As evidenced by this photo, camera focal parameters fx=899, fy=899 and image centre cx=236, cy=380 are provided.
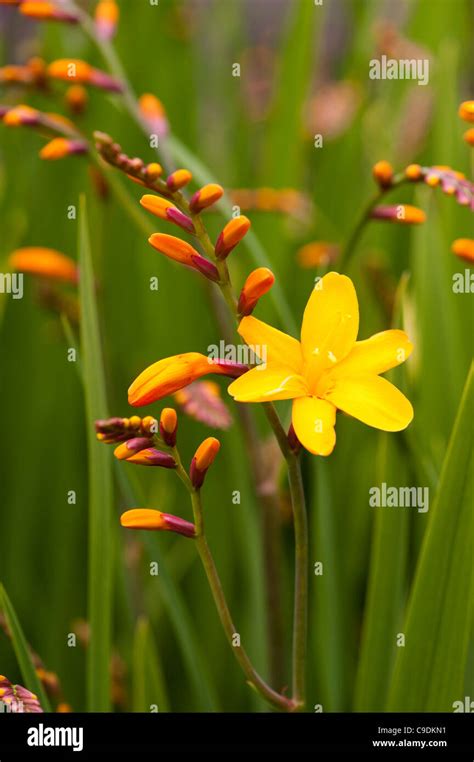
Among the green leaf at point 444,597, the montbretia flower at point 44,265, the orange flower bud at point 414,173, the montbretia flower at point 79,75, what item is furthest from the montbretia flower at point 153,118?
the green leaf at point 444,597

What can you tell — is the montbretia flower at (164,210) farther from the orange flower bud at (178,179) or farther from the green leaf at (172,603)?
the green leaf at (172,603)

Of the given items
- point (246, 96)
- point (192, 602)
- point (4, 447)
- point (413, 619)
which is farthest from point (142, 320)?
point (246, 96)

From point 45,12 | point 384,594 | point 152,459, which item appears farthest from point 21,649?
point 45,12

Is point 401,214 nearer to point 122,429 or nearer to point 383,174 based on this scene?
point 383,174

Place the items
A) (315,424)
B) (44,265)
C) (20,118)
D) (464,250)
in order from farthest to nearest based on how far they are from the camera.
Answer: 1. (44,265)
2. (20,118)
3. (464,250)
4. (315,424)
